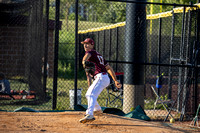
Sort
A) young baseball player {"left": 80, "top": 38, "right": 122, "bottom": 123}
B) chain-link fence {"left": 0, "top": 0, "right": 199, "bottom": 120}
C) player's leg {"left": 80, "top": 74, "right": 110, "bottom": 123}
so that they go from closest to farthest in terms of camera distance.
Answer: player's leg {"left": 80, "top": 74, "right": 110, "bottom": 123} → young baseball player {"left": 80, "top": 38, "right": 122, "bottom": 123} → chain-link fence {"left": 0, "top": 0, "right": 199, "bottom": 120}

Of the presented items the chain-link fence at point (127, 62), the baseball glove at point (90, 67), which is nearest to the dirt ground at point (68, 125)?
the baseball glove at point (90, 67)

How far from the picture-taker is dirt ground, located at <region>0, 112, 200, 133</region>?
16.0ft

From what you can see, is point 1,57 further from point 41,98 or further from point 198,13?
point 198,13

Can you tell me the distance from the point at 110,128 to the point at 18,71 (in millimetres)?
8544

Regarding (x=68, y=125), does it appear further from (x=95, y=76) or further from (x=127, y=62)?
(x=127, y=62)

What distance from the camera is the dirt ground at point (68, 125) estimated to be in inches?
191

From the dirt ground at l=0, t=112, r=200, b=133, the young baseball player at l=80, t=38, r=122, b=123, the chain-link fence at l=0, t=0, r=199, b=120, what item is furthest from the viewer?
the chain-link fence at l=0, t=0, r=199, b=120

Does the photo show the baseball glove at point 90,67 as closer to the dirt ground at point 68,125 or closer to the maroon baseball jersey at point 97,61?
the maroon baseball jersey at point 97,61

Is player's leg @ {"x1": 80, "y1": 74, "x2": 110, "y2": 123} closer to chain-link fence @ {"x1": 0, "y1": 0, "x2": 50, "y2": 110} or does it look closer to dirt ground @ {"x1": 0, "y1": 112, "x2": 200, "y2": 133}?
dirt ground @ {"x1": 0, "y1": 112, "x2": 200, "y2": 133}

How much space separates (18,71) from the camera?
12773mm

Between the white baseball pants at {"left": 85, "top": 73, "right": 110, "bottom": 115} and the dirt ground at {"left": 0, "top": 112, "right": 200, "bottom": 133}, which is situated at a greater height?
the white baseball pants at {"left": 85, "top": 73, "right": 110, "bottom": 115}

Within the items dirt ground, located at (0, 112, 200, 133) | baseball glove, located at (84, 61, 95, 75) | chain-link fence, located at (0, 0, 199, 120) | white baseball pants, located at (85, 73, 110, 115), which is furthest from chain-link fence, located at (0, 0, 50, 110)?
white baseball pants, located at (85, 73, 110, 115)

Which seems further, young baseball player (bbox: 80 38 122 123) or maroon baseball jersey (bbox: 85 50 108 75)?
maroon baseball jersey (bbox: 85 50 108 75)

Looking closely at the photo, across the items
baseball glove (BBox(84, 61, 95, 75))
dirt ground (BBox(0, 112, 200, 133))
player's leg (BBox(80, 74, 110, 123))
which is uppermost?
baseball glove (BBox(84, 61, 95, 75))
